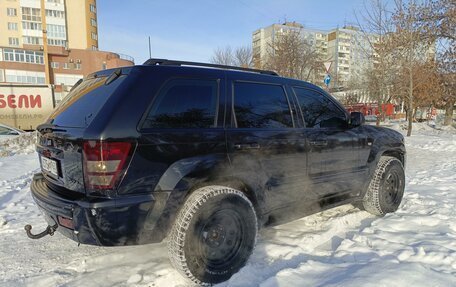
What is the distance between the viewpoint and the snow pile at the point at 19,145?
10.7 m

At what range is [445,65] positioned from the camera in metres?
19.5

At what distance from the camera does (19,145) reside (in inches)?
449

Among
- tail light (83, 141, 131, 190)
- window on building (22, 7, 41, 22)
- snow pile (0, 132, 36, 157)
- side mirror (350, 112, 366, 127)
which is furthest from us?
window on building (22, 7, 41, 22)

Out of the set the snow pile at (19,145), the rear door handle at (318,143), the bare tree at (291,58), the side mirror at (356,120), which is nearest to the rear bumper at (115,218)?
the rear door handle at (318,143)

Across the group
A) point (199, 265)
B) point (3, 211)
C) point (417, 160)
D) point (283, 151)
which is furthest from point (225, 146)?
point (417, 160)

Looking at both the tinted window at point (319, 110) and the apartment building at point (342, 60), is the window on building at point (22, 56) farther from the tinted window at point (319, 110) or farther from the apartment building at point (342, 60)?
the tinted window at point (319, 110)

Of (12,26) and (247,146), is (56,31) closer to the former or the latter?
(12,26)

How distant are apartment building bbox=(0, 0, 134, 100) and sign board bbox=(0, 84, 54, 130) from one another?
34546mm

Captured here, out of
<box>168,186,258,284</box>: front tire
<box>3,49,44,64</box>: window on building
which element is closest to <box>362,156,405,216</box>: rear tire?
<box>168,186,258,284</box>: front tire

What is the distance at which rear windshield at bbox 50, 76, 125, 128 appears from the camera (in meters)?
2.71

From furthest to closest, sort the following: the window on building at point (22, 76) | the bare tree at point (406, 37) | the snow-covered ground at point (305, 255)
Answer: the window on building at point (22, 76)
the bare tree at point (406, 37)
the snow-covered ground at point (305, 255)

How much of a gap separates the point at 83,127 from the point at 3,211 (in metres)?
3.28

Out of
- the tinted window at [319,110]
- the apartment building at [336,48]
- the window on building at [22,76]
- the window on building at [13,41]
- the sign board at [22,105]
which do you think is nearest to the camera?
the tinted window at [319,110]

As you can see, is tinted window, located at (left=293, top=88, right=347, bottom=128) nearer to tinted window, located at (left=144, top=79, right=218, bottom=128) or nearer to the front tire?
tinted window, located at (left=144, top=79, right=218, bottom=128)
